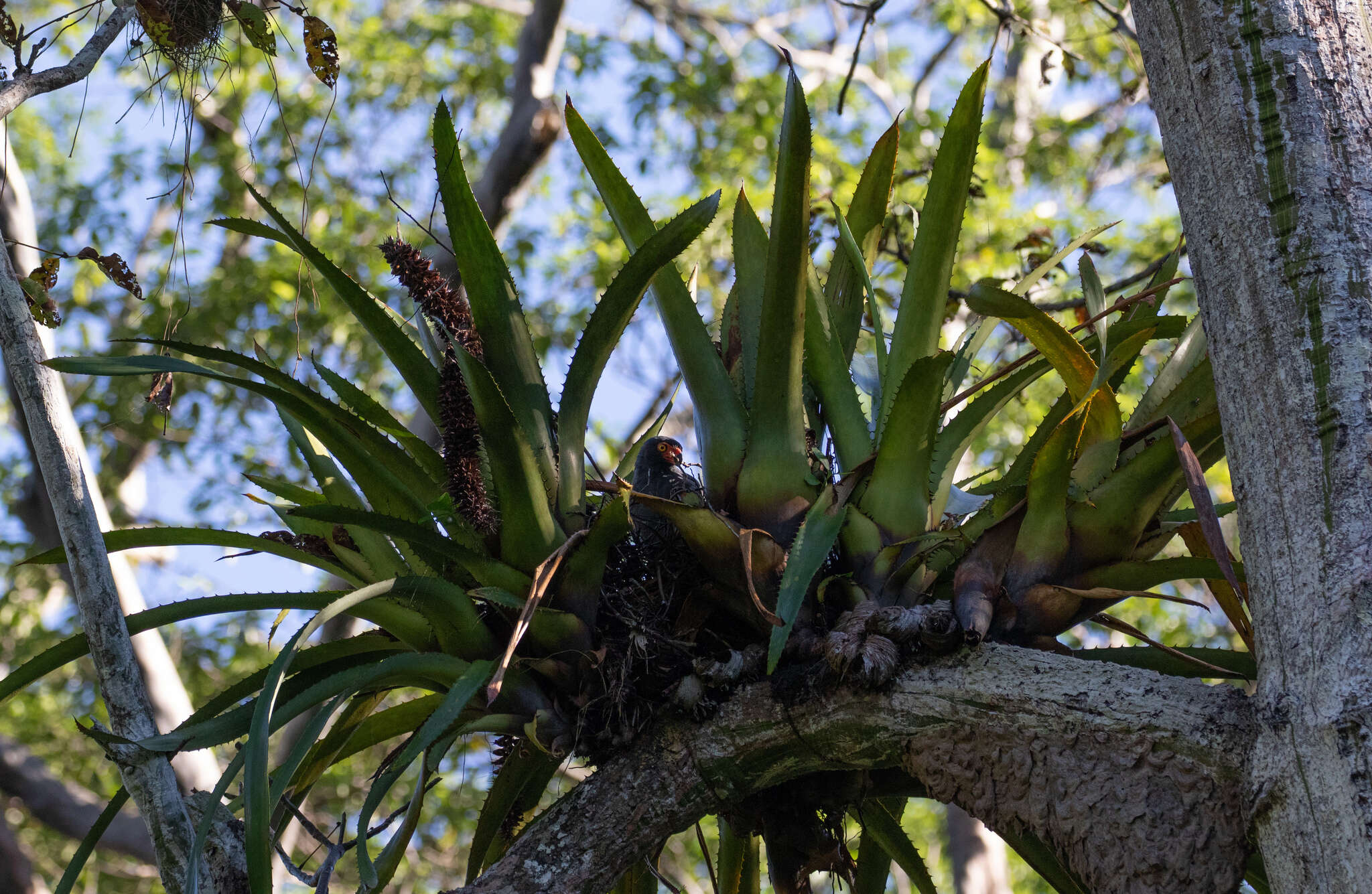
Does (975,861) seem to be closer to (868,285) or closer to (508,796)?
(508,796)

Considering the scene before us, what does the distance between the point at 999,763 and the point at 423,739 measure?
0.77 m

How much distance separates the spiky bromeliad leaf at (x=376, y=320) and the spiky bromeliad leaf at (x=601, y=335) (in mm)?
211

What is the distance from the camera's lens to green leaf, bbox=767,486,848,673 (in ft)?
4.81

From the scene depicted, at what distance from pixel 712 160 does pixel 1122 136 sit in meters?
2.79

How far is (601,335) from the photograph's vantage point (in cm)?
172

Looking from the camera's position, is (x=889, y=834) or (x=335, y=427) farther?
(x=889, y=834)

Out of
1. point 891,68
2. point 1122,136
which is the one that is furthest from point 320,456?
point 891,68

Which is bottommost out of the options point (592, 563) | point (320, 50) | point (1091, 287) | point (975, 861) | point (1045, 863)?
point (1045, 863)

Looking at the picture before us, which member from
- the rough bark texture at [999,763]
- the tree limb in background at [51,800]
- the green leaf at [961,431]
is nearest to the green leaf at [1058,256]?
the green leaf at [961,431]

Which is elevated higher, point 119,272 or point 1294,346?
point 119,272

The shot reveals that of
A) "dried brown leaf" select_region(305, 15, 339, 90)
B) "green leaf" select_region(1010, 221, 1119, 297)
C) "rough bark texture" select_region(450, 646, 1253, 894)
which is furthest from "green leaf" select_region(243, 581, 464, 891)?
"green leaf" select_region(1010, 221, 1119, 297)

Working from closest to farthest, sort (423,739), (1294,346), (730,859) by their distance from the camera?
1. (1294,346)
2. (423,739)
3. (730,859)

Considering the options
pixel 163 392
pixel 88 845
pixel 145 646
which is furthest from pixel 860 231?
pixel 145 646

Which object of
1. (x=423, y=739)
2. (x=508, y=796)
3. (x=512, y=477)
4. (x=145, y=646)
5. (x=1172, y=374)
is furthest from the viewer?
(x=145, y=646)
